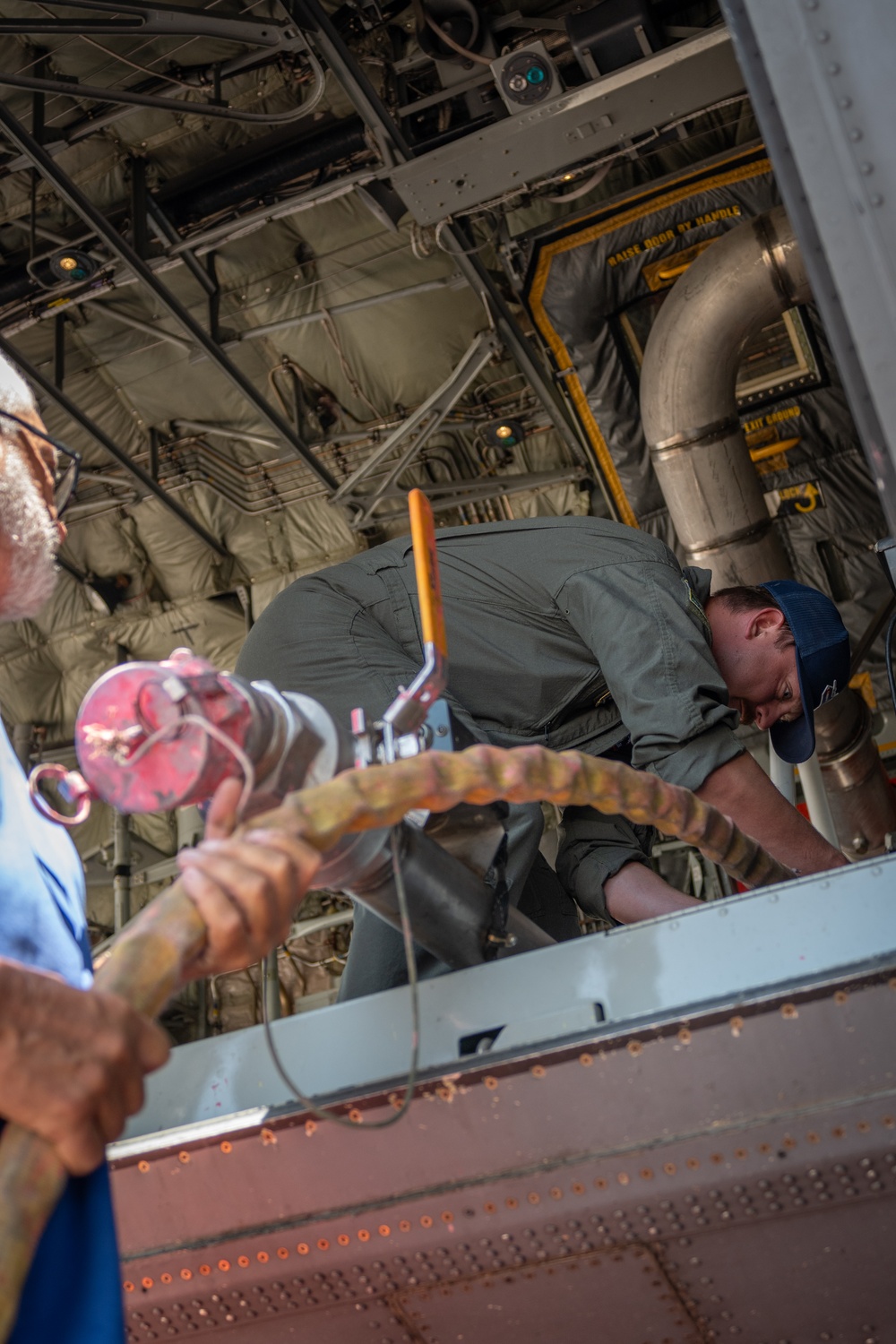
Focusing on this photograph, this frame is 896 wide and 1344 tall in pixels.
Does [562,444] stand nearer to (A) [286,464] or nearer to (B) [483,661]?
(A) [286,464]

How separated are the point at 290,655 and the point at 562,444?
228 inches

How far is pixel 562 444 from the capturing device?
27.9 ft

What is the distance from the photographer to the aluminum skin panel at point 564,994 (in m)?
1.81

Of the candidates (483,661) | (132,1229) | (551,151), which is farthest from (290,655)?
(551,151)

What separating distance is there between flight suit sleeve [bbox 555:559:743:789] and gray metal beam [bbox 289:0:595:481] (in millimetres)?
3437

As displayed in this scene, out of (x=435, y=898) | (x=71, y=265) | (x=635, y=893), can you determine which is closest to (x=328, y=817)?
(x=435, y=898)

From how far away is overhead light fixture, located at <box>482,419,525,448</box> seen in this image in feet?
26.5

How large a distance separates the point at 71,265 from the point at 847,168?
18.5ft

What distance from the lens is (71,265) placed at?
251 inches

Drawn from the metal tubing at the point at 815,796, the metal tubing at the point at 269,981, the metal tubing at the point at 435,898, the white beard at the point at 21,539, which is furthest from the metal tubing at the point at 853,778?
the white beard at the point at 21,539

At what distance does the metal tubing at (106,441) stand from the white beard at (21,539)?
5.32 metres

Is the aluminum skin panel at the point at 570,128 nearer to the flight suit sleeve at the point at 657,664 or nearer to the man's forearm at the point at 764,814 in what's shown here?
the flight suit sleeve at the point at 657,664

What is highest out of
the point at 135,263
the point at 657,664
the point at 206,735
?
the point at 135,263

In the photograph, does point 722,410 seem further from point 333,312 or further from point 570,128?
point 333,312
